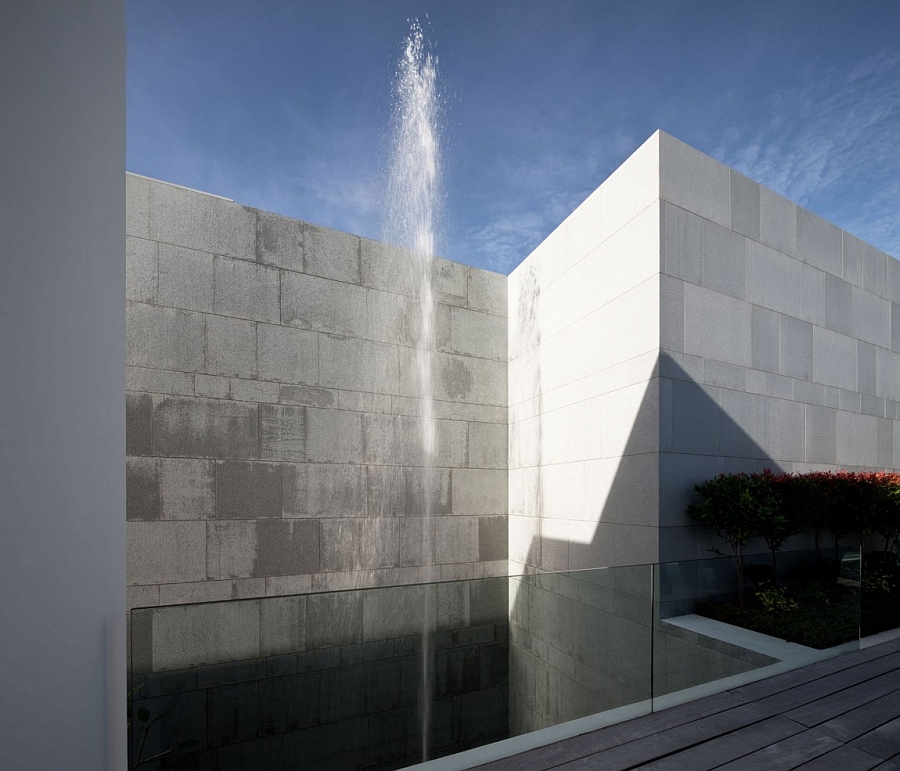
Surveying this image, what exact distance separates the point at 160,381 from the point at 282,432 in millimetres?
1395

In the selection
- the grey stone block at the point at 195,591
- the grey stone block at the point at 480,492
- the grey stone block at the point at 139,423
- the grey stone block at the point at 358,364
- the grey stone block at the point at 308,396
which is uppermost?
the grey stone block at the point at 358,364

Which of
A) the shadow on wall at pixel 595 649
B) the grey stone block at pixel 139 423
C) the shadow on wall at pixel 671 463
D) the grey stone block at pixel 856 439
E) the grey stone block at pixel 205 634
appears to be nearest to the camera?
the grey stone block at pixel 205 634

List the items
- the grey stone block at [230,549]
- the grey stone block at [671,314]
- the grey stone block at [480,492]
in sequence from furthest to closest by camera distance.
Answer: the grey stone block at [480,492]
the grey stone block at [230,549]
the grey stone block at [671,314]

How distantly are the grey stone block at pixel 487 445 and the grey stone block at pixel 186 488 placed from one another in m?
3.41

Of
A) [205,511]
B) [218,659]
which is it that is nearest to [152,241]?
[205,511]

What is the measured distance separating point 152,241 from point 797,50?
7.97 meters

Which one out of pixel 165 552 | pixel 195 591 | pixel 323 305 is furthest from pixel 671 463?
pixel 165 552

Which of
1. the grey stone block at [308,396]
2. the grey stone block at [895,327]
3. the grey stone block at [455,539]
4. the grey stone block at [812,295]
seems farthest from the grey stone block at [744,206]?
the grey stone block at [308,396]

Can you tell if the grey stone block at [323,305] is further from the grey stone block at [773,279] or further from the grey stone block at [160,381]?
the grey stone block at [773,279]

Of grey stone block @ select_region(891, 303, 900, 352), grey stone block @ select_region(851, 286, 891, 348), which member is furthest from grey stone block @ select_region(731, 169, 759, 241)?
grey stone block @ select_region(891, 303, 900, 352)

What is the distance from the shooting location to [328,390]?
695 centimetres

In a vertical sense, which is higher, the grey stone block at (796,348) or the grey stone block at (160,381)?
the grey stone block at (796,348)

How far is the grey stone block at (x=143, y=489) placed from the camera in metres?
5.87

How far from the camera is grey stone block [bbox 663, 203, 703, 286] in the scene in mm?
5820
